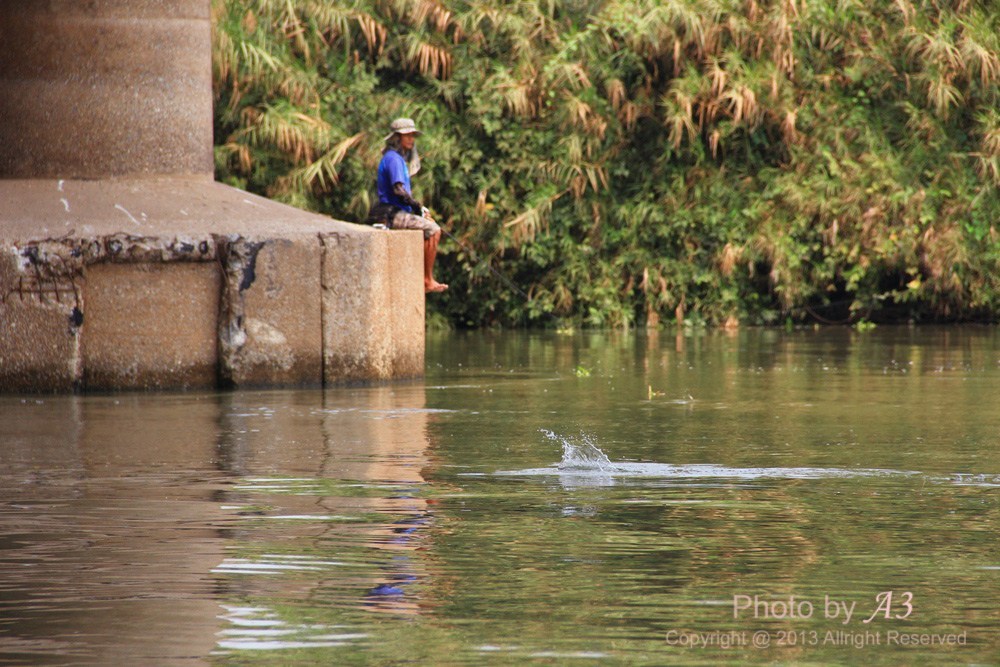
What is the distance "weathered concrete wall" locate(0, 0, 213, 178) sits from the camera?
41.7ft

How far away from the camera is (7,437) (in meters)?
9.51

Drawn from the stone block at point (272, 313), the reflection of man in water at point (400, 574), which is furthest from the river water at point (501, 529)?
the stone block at point (272, 313)

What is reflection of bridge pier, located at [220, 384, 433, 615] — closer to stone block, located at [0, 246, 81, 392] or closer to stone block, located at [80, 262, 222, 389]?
stone block, located at [80, 262, 222, 389]

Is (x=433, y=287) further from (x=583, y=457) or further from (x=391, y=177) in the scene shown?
(x=583, y=457)

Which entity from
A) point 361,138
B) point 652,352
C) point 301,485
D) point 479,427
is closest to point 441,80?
point 361,138

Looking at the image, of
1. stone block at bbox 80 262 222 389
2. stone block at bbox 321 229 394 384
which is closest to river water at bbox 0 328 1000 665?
stone block at bbox 80 262 222 389

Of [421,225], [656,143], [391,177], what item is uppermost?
[656,143]

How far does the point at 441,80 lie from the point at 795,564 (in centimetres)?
1844

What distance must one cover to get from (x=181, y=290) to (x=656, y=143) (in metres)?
11.8

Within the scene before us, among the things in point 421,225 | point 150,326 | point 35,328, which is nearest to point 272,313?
point 150,326

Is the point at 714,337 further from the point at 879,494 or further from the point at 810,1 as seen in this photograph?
the point at 879,494

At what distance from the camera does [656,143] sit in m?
23.7

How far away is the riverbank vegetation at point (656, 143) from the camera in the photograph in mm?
22562

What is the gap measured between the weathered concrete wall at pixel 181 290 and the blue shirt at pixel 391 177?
90.7 inches
